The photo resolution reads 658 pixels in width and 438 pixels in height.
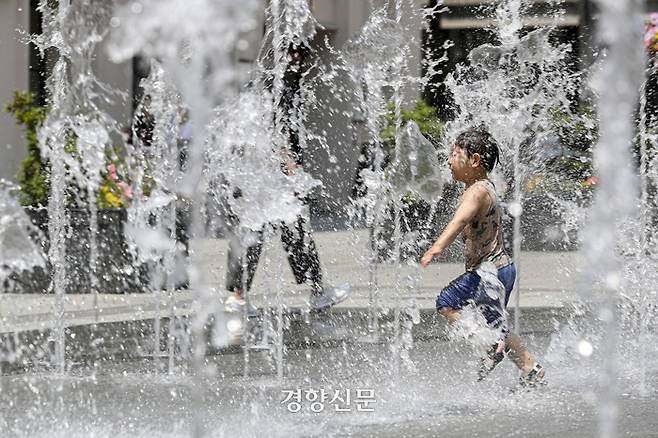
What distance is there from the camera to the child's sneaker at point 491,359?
6428 millimetres

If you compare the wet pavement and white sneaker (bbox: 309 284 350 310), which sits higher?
white sneaker (bbox: 309 284 350 310)

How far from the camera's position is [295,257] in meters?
9.19

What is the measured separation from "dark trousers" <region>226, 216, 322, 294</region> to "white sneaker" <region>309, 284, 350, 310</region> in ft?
0.17

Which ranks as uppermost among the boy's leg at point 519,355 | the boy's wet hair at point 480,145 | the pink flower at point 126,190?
the pink flower at point 126,190

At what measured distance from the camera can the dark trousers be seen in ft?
29.7

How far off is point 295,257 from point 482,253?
2821mm

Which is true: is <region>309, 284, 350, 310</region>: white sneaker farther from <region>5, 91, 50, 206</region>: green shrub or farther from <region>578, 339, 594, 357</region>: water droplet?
<region>5, 91, 50, 206</region>: green shrub

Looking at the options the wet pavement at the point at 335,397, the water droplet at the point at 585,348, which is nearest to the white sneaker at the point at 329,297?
the wet pavement at the point at 335,397

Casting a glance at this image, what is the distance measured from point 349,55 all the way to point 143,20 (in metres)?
6.19

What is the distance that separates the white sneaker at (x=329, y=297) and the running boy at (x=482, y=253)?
263cm

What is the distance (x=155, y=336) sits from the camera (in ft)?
27.2

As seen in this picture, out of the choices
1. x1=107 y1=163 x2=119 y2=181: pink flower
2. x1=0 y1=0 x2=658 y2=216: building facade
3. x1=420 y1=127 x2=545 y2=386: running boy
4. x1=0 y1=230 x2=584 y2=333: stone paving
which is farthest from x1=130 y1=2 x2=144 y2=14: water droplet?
x1=0 y1=0 x2=658 y2=216: building facade

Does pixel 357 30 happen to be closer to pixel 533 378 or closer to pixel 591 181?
pixel 591 181

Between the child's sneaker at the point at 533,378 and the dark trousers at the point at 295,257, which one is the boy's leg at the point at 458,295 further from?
the dark trousers at the point at 295,257
